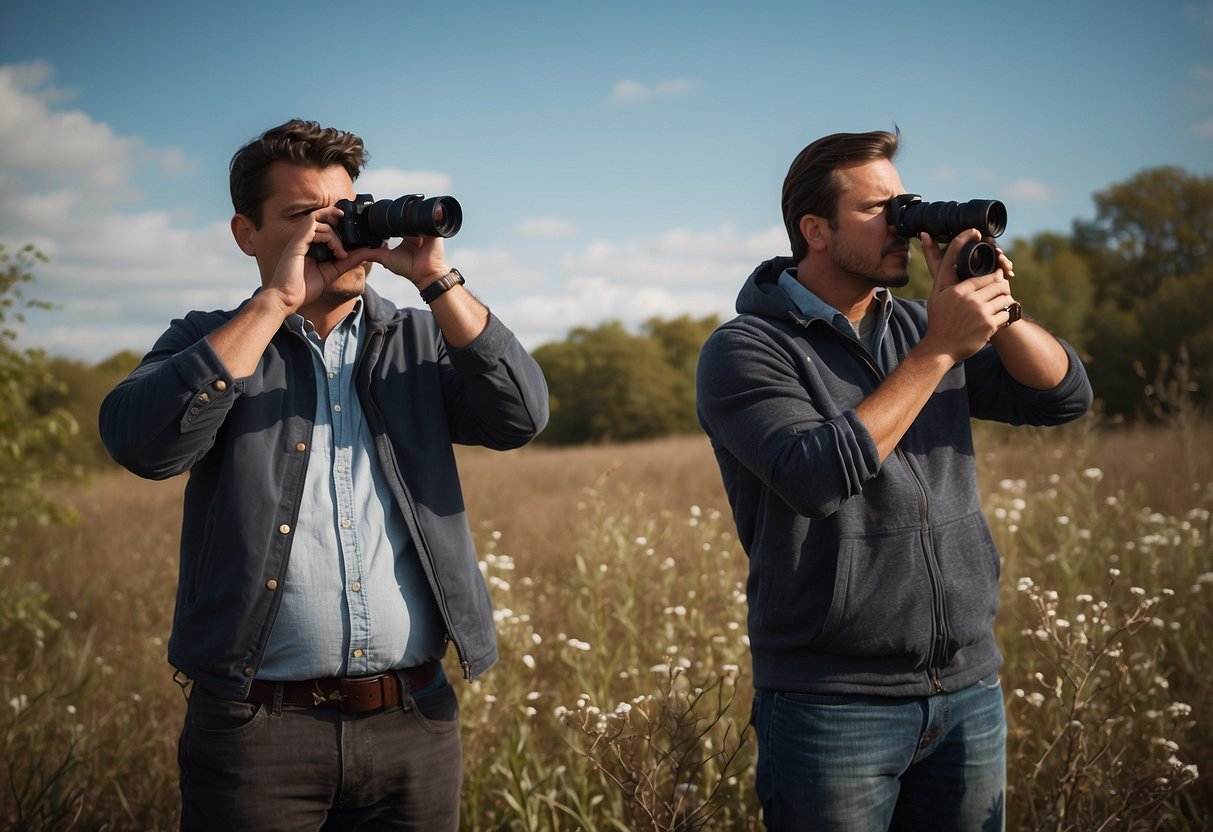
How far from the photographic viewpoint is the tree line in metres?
4.98

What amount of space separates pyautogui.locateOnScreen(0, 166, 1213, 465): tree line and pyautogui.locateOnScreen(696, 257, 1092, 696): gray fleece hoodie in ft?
8.16

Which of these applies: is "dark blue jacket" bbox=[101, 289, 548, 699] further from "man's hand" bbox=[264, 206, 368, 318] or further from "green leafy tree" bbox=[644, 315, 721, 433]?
"green leafy tree" bbox=[644, 315, 721, 433]

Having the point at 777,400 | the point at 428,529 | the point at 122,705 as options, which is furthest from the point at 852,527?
the point at 122,705

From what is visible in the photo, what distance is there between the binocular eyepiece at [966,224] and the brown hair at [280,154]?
115cm

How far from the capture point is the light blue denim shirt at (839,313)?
196 centimetres

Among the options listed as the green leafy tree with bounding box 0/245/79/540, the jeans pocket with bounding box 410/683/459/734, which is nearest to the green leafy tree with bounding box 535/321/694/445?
the green leafy tree with bounding box 0/245/79/540

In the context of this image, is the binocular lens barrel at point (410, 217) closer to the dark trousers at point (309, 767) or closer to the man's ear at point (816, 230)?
the man's ear at point (816, 230)

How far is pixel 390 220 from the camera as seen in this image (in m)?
1.82

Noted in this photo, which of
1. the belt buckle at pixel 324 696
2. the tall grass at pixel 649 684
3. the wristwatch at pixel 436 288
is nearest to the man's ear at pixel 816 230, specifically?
the wristwatch at pixel 436 288

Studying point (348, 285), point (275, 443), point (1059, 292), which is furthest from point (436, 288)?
point (1059, 292)

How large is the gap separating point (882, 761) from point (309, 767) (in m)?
1.05

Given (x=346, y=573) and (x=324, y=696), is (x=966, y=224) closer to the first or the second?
(x=346, y=573)

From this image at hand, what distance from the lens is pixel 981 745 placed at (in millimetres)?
1879

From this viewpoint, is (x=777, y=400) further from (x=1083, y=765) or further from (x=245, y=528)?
(x=1083, y=765)
